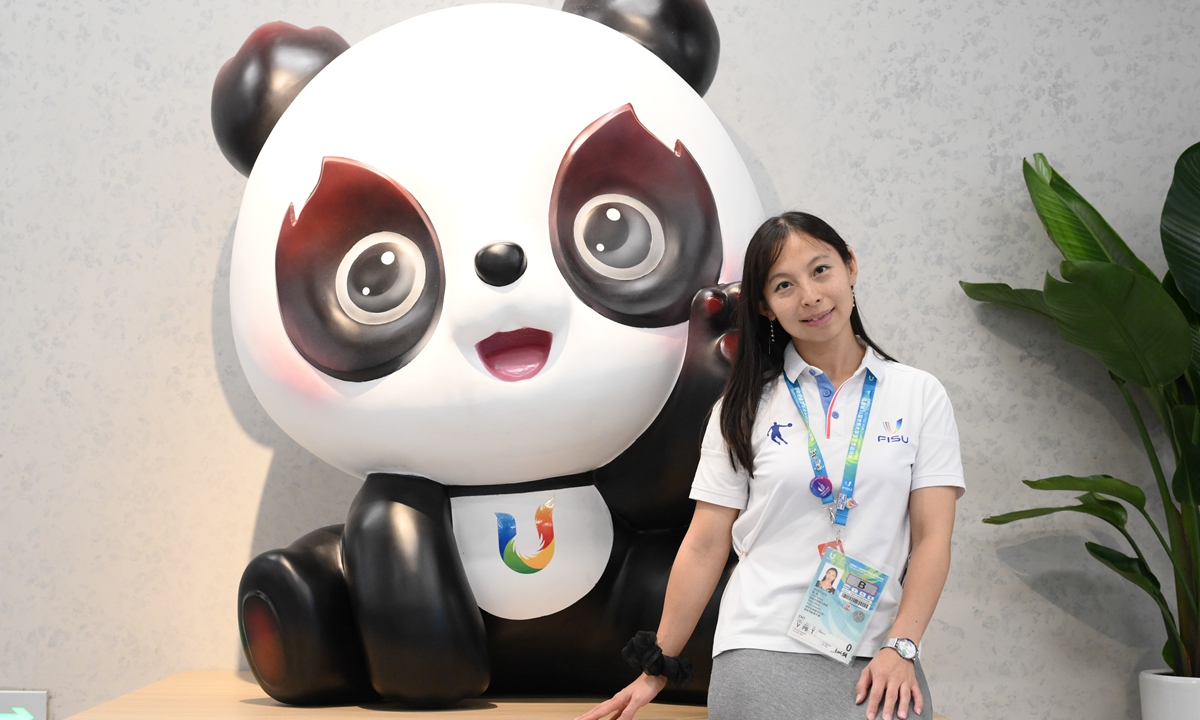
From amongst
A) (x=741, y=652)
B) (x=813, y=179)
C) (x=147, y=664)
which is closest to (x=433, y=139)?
(x=741, y=652)

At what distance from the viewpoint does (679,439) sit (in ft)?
5.03

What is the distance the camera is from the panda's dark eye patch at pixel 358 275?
4.98 ft

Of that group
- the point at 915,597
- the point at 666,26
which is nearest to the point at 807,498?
the point at 915,597

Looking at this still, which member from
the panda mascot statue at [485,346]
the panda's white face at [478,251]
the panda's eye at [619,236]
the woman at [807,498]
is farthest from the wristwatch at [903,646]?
the panda's eye at [619,236]

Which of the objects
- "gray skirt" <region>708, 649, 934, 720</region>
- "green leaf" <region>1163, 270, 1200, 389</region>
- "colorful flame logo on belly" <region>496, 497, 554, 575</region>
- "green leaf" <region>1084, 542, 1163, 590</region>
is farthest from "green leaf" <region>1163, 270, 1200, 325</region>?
"colorful flame logo on belly" <region>496, 497, 554, 575</region>

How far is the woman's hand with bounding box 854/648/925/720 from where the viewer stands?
110cm

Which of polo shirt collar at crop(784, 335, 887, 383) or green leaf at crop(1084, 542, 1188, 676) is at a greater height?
polo shirt collar at crop(784, 335, 887, 383)

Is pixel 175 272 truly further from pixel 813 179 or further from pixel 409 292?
pixel 813 179

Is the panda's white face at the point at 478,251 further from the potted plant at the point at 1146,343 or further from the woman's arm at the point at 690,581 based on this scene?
the potted plant at the point at 1146,343

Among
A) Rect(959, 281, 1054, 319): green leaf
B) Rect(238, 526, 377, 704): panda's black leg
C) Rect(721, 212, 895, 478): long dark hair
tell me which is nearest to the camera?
Rect(721, 212, 895, 478): long dark hair

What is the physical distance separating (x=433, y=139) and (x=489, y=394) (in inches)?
16.3

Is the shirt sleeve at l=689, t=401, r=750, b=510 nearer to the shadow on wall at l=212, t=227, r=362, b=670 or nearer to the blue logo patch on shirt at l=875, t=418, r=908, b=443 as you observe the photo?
the blue logo patch on shirt at l=875, t=418, r=908, b=443

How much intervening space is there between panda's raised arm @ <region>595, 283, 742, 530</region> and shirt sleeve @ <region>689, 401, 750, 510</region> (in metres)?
0.21

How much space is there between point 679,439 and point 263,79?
3.32 ft
